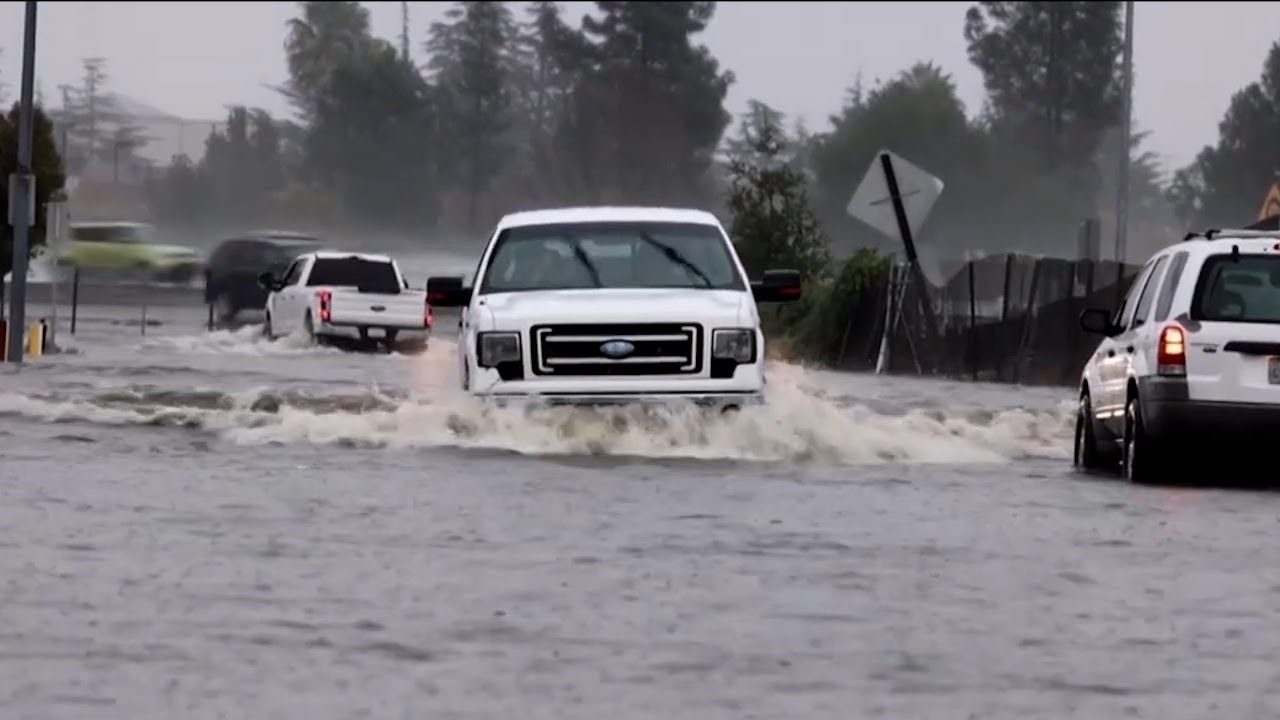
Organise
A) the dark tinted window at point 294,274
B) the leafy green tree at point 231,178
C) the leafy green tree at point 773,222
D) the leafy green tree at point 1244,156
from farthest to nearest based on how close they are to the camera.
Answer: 1. the leafy green tree at point 1244,156
2. the leafy green tree at point 231,178
3. the leafy green tree at point 773,222
4. the dark tinted window at point 294,274

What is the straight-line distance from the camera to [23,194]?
37375 mm

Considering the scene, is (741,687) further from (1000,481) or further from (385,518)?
(1000,481)

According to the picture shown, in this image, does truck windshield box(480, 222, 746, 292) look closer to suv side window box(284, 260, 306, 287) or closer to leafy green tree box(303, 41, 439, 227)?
suv side window box(284, 260, 306, 287)

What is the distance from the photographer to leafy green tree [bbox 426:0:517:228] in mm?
118312

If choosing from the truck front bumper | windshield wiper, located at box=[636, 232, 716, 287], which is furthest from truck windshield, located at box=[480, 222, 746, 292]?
the truck front bumper

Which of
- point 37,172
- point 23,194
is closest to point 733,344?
point 23,194

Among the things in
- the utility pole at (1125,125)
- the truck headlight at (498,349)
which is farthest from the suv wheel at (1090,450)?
the utility pole at (1125,125)

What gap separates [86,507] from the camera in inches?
597

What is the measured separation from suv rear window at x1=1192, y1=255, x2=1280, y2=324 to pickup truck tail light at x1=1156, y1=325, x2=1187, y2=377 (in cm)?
19

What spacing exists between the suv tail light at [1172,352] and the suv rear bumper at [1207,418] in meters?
0.07

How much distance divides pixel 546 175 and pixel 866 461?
9526cm

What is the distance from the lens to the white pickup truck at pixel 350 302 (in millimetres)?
43000

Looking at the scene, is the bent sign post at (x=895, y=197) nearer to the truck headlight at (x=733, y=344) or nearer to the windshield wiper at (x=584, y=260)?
the windshield wiper at (x=584, y=260)

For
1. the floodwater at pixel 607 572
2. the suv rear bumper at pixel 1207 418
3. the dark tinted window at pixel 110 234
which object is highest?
the dark tinted window at pixel 110 234
